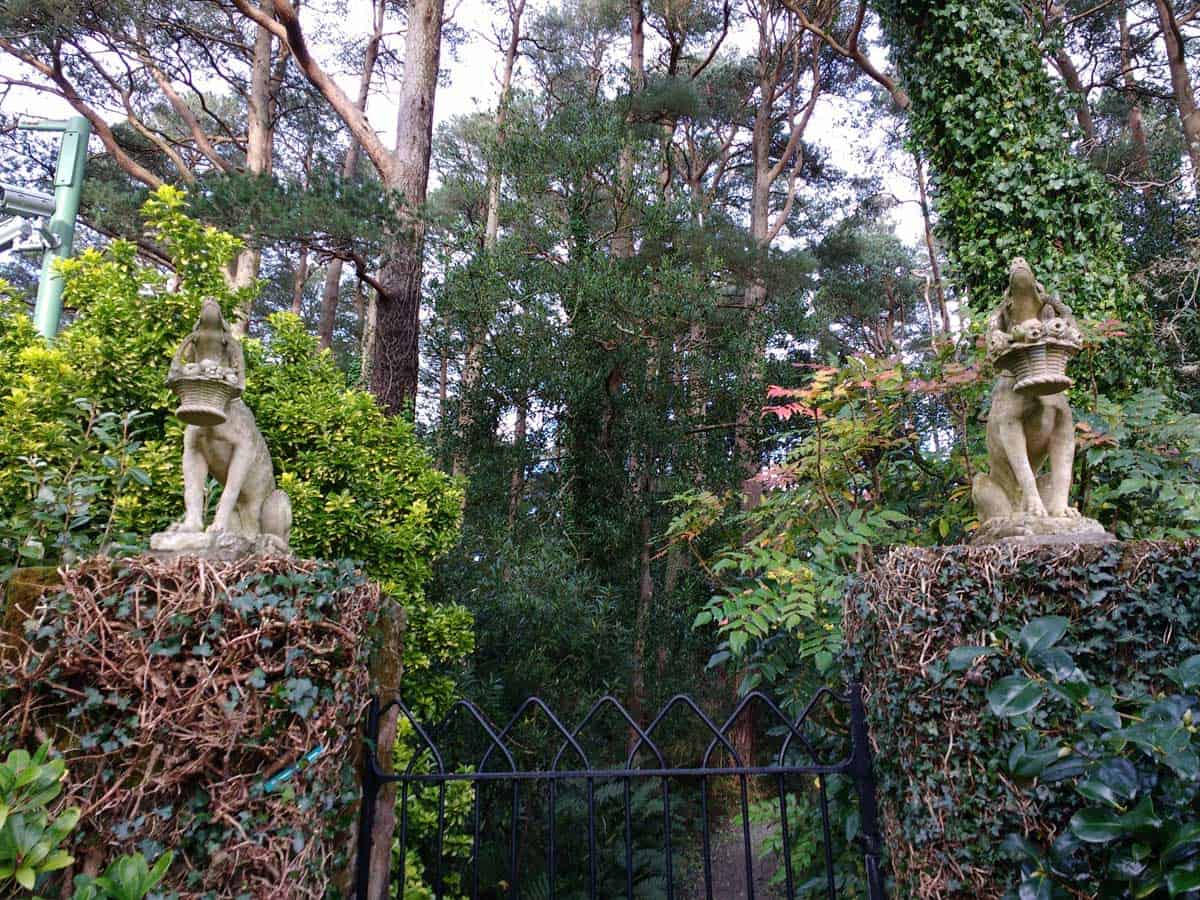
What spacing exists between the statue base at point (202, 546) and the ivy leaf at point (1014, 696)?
187 cm

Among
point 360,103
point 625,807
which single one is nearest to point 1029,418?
point 625,807

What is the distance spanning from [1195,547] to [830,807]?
58.1 inches

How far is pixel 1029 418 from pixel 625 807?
202 centimetres

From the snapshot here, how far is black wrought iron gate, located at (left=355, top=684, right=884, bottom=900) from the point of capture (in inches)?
80.3

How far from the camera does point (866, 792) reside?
2092 millimetres

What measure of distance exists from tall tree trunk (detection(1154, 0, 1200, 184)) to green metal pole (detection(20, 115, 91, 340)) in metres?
9.87

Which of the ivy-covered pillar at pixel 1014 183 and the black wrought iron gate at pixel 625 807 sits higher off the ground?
the ivy-covered pillar at pixel 1014 183

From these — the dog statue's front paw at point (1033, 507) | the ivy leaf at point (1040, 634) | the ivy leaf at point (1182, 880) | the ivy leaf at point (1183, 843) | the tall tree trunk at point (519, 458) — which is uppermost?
the tall tree trunk at point (519, 458)

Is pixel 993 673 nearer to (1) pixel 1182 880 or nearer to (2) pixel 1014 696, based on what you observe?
(2) pixel 1014 696

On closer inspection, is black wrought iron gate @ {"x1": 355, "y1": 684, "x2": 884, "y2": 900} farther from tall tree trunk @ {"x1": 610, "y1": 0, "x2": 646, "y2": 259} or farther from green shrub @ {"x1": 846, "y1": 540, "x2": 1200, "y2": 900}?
tall tree trunk @ {"x1": 610, "y1": 0, "x2": 646, "y2": 259}

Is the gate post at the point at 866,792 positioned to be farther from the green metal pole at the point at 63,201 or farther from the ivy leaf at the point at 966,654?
the green metal pole at the point at 63,201

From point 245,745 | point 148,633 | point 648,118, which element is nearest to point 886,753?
point 245,745

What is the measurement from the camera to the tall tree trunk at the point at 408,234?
6215 millimetres

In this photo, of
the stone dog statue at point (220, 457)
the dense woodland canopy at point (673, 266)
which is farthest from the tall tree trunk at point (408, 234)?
the stone dog statue at point (220, 457)
